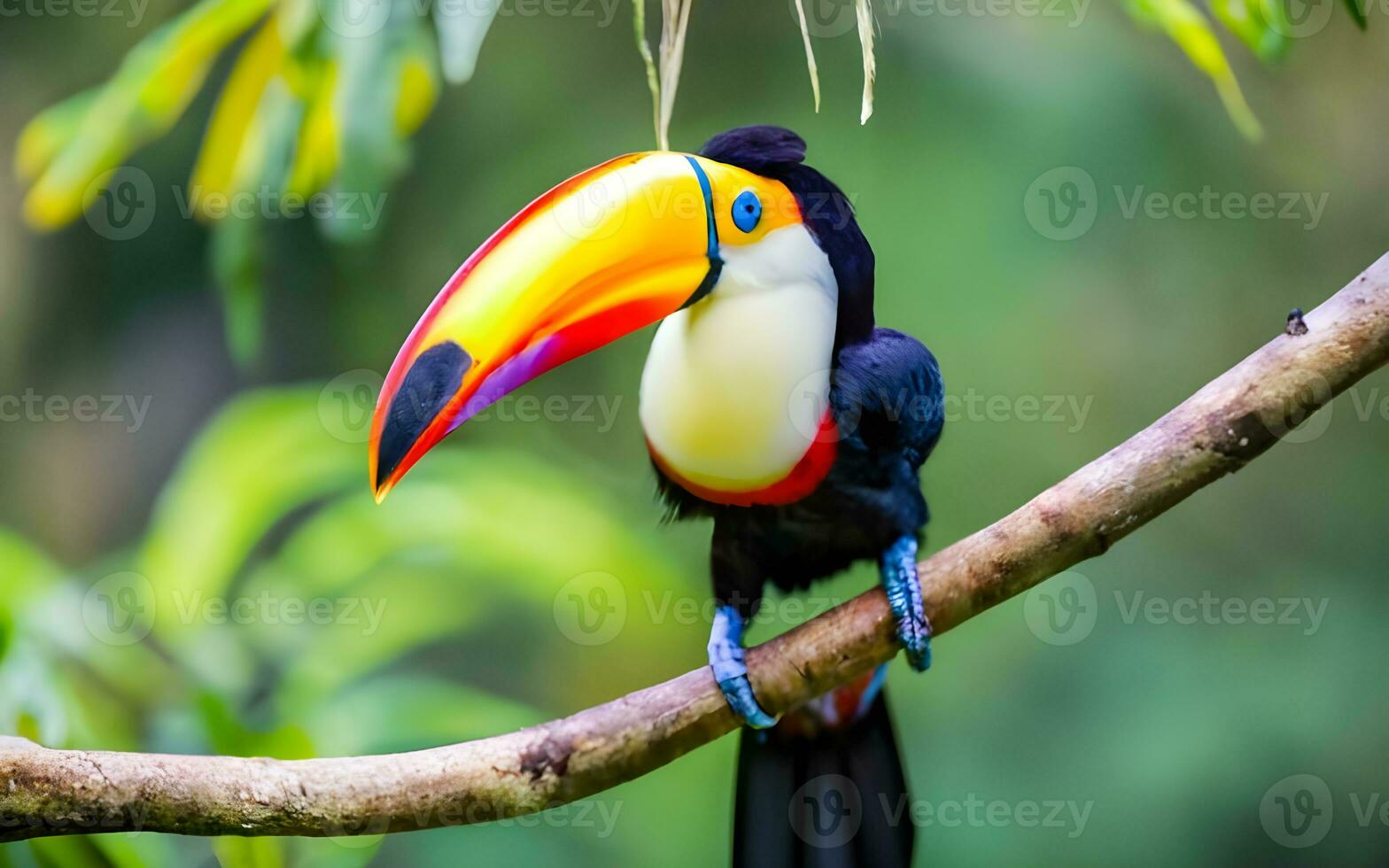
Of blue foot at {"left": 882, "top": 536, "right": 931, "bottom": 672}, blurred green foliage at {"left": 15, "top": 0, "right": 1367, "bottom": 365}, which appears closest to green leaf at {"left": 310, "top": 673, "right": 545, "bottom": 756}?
blurred green foliage at {"left": 15, "top": 0, "right": 1367, "bottom": 365}

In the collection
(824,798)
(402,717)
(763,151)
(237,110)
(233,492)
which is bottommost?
(824,798)

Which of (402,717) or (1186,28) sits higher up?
(1186,28)

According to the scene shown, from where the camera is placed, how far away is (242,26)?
89.5 inches

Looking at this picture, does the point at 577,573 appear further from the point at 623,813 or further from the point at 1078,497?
the point at 1078,497

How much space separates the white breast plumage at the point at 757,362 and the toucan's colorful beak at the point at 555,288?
0.05 meters

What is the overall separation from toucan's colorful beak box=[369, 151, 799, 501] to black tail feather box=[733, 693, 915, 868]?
0.74 meters

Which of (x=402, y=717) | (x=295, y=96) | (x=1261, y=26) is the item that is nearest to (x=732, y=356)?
(x=1261, y=26)

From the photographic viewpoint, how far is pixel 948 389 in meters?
3.19

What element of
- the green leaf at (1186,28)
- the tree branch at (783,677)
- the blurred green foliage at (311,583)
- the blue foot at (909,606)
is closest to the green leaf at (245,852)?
the blurred green foliage at (311,583)

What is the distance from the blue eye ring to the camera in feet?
4.91

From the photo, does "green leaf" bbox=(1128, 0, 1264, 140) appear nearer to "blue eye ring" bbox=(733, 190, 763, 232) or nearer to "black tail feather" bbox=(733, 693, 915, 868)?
"blue eye ring" bbox=(733, 190, 763, 232)

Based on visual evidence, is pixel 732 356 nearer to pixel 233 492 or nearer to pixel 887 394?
pixel 887 394

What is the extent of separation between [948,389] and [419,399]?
82.6 inches

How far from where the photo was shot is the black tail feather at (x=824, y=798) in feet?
6.09
